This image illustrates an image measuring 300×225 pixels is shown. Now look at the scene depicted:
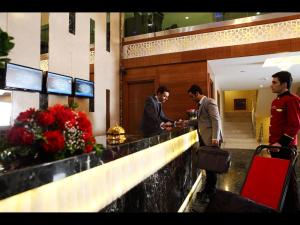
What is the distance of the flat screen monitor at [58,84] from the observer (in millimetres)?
3963

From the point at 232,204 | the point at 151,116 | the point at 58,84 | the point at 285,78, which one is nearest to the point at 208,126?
the point at 151,116

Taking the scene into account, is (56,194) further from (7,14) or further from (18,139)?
(7,14)

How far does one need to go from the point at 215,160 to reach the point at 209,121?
177 centimetres

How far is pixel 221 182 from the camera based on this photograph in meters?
4.35

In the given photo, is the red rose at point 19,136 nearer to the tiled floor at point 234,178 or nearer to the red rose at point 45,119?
the red rose at point 45,119

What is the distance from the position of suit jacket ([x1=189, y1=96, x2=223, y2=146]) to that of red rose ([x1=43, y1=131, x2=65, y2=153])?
108 inches

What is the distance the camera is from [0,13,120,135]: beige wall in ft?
11.9

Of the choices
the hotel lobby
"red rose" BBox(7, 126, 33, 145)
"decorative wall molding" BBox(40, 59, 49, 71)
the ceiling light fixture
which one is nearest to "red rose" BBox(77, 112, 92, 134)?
the hotel lobby

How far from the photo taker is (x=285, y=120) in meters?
2.46

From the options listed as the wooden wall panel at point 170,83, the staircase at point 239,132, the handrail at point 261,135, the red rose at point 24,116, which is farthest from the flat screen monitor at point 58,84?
the handrail at point 261,135

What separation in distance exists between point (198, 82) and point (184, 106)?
66 centimetres

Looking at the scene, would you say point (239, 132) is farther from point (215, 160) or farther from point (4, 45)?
point (4, 45)

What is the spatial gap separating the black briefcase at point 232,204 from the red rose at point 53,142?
3.28ft

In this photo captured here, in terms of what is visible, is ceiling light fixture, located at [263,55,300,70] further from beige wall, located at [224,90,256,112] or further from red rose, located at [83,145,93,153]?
beige wall, located at [224,90,256,112]
